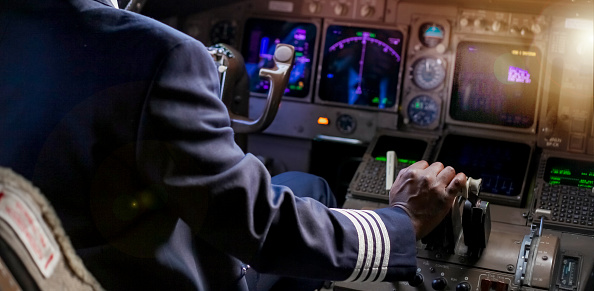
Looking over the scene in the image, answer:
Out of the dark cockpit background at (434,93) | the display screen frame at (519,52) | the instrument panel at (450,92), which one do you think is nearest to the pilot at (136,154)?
the instrument panel at (450,92)

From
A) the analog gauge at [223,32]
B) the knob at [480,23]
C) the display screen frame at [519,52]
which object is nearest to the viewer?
the display screen frame at [519,52]

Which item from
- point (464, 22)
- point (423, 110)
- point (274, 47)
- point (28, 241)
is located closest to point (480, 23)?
point (464, 22)

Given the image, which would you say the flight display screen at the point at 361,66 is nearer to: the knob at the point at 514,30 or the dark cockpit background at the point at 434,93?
the dark cockpit background at the point at 434,93

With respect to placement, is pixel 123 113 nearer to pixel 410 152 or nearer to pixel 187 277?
pixel 187 277

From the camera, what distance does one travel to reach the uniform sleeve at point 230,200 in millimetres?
1387

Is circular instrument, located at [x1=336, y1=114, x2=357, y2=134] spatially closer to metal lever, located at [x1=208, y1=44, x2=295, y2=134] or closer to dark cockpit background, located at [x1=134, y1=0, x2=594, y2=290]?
dark cockpit background, located at [x1=134, y1=0, x2=594, y2=290]

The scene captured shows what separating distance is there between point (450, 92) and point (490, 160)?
18.6 inches

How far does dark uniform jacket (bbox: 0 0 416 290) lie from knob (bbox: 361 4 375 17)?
207 cm

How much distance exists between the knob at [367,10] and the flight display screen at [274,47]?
0.24 metres

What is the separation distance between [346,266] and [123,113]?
57 centimetres

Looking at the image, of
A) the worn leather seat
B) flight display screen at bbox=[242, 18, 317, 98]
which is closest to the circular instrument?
flight display screen at bbox=[242, 18, 317, 98]

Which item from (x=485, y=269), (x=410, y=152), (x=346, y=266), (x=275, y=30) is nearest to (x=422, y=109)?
(x=410, y=152)

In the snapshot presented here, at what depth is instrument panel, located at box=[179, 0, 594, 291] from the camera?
2.86 meters

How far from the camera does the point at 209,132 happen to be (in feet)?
4.63
